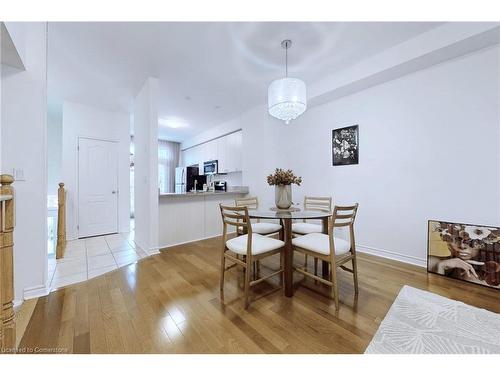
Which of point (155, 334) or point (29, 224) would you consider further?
point (29, 224)

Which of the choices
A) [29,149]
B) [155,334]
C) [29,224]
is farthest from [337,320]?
[29,149]

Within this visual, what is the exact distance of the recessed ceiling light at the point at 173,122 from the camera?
16.2ft

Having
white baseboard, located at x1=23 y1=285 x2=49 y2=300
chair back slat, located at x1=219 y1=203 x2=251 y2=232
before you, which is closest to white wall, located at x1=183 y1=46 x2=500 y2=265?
chair back slat, located at x1=219 y1=203 x2=251 y2=232

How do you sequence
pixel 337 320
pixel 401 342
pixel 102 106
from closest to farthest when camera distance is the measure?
pixel 401 342 < pixel 337 320 < pixel 102 106

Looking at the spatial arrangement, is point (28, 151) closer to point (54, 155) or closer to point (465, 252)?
point (54, 155)

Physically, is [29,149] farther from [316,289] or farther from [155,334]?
[316,289]

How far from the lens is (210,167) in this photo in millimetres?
5664

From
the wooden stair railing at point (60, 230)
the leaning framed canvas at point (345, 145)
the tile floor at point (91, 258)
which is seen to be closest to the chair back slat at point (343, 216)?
the leaning framed canvas at point (345, 145)

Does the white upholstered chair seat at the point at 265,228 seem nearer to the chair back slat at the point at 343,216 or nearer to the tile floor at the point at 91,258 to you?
the chair back slat at the point at 343,216

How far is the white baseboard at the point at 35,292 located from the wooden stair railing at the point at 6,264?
108cm

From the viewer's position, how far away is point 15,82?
180 cm

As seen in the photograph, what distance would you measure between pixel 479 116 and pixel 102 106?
19.1ft

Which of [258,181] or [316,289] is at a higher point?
[258,181]

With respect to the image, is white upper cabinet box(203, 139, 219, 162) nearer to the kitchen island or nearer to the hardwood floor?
the kitchen island
